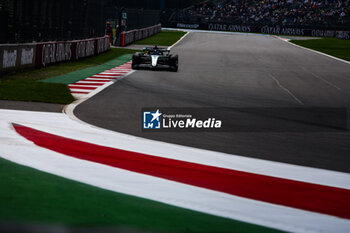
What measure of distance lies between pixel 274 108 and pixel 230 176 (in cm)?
619

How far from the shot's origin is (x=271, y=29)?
57.3 m

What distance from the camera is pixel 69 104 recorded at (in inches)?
A: 402

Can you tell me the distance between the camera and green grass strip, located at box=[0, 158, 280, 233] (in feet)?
→ 12.0

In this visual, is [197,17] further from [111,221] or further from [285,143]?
[111,221]

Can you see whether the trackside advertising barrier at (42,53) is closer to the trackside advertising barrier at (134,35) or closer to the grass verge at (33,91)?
the grass verge at (33,91)

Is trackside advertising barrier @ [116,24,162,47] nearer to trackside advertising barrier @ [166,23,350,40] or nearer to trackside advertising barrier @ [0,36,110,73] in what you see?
trackside advertising barrier @ [0,36,110,73]

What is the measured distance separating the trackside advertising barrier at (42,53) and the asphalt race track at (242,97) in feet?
11.1

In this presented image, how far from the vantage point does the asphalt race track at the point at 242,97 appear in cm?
702

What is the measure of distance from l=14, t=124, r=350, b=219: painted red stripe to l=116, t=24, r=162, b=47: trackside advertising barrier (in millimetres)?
29020

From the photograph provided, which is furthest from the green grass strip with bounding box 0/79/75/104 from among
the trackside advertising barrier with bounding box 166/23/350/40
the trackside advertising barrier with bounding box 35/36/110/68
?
the trackside advertising barrier with bounding box 166/23/350/40

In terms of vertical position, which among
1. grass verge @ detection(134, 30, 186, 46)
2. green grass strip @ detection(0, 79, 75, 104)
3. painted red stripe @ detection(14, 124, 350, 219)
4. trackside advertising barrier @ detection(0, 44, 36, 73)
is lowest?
painted red stripe @ detection(14, 124, 350, 219)

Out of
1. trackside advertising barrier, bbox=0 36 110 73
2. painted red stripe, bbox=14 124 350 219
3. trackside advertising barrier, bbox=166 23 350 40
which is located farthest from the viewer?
trackside advertising barrier, bbox=166 23 350 40

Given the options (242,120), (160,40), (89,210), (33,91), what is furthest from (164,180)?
(160,40)

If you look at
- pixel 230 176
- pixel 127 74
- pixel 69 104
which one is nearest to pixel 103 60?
pixel 127 74
